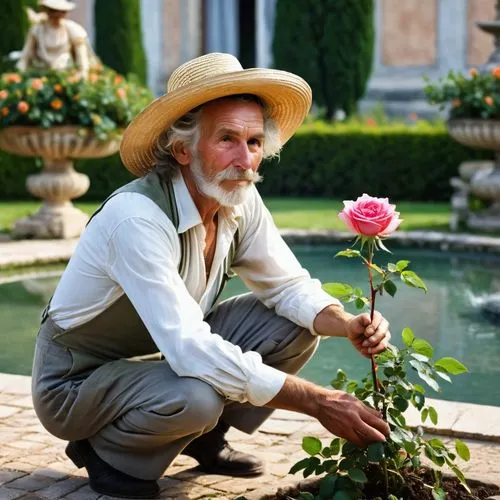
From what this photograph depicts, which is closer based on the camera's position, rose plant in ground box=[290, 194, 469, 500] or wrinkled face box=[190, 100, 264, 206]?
rose plant in ground box=[290, 194, 469, 500]

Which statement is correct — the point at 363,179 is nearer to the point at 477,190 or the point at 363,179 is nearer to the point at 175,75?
the point at 477,190

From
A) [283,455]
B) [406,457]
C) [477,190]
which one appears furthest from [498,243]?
[406,457]

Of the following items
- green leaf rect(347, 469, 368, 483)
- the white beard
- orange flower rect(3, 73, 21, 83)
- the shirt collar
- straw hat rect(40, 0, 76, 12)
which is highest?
the white beard

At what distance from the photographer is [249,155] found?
3277 mm

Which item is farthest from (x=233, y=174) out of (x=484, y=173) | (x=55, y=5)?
(x=484, y=173)

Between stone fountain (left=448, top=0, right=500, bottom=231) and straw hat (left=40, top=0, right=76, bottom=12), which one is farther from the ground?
straw hat (left=40, top=0, right=76, bottom=12)

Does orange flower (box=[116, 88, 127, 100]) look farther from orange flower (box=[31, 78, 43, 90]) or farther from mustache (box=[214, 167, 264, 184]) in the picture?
A: mustache (box=[214, 167, 264, 184])

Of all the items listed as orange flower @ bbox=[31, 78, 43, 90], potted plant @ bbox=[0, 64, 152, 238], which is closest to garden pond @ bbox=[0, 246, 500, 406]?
potted plant @ bbox=[0, 64, 152, 238]

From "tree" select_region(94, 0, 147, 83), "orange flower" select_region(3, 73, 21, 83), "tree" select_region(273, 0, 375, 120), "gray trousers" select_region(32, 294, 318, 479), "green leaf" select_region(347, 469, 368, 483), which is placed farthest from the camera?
"tree" select_region(94, 0, 147, 83)

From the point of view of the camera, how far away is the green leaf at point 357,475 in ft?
9.45

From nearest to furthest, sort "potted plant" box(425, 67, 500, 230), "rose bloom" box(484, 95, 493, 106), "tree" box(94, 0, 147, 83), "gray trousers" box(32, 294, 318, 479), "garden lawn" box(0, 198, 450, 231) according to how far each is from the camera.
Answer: "gray trousers" box(32, 294, 318, 479) < "rose bloom" box(484, 95, 493, 106) < "potted plant" box(425, 67, 500, 230) < "garden lawn" box(0, 198, 450, 231) < "tree" box(94, 0, 147, 83)

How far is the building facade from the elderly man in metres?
16.0

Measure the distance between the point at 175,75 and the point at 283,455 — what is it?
126 centimetres

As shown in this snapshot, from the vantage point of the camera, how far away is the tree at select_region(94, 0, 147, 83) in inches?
666
